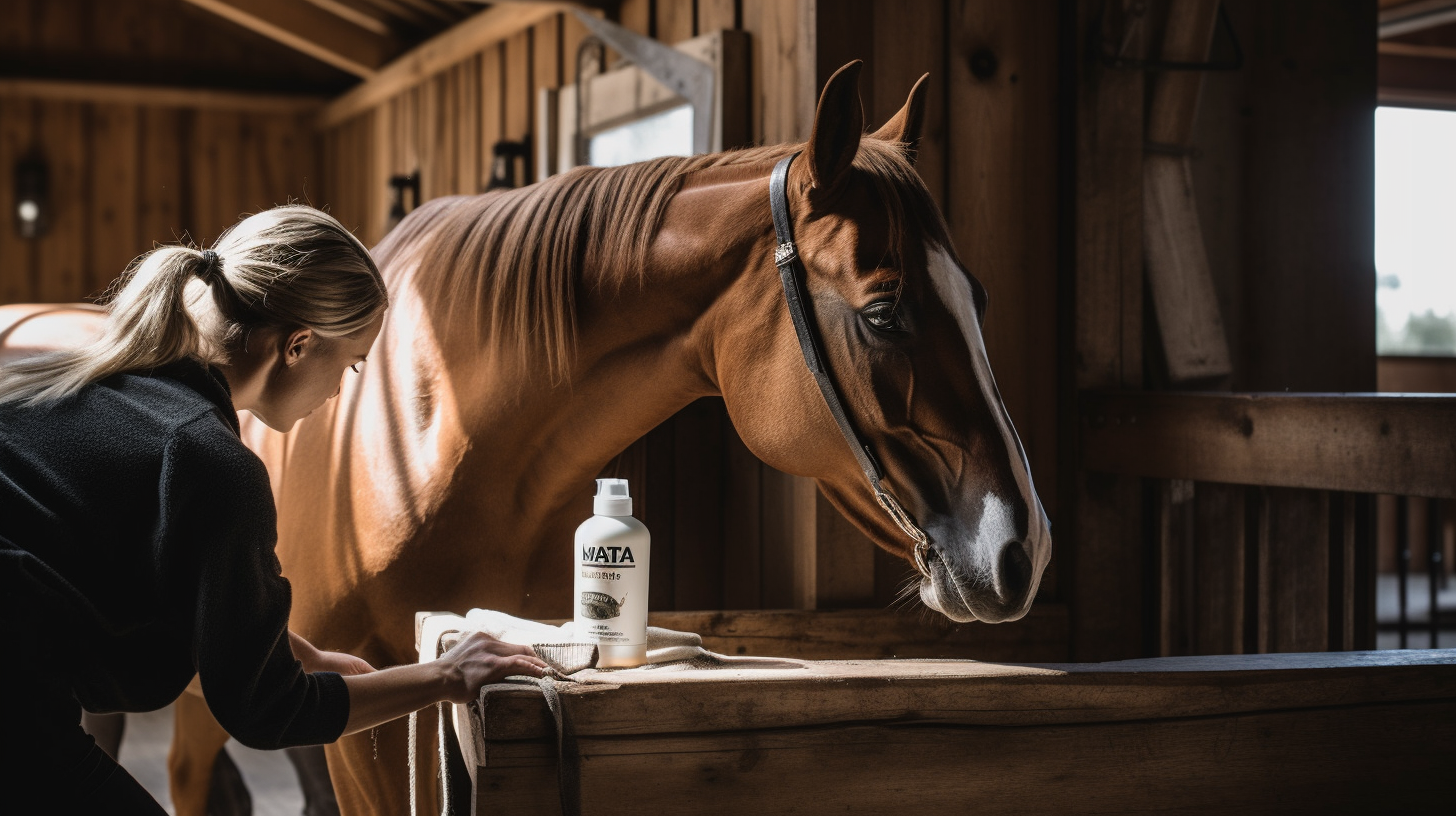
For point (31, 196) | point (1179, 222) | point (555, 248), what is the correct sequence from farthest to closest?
1. point (31, 196)
2. point (1179, 222)
3. point (555, 248)

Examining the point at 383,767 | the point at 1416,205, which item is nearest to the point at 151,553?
the point at 383,767

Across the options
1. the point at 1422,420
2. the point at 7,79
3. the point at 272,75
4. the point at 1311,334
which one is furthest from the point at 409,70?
the point at 1422,420

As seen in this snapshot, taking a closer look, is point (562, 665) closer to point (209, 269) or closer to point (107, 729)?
point (209, 269)

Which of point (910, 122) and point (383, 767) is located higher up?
point (910, 122)

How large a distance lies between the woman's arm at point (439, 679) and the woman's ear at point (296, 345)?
1.00 feet

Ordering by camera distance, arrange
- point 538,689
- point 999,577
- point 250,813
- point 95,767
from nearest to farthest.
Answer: point 538,689
point 95,767
point 999,577
point 250,813

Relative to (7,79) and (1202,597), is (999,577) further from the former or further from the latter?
(7,79)

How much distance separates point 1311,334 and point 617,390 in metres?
1.64

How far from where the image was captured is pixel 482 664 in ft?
3.23

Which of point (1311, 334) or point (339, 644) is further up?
point (1311, 334)

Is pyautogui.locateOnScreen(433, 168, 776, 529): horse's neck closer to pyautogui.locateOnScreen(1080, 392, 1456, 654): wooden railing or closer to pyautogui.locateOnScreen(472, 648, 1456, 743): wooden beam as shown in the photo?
pyautogui.locateOnScreen(472, 648, 1456, 743): wooden beam

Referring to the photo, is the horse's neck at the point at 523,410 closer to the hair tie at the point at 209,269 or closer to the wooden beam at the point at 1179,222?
the hair tie at the point at 209,269

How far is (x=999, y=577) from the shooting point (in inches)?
48.8

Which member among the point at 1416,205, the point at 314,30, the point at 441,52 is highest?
the point at 314,30
